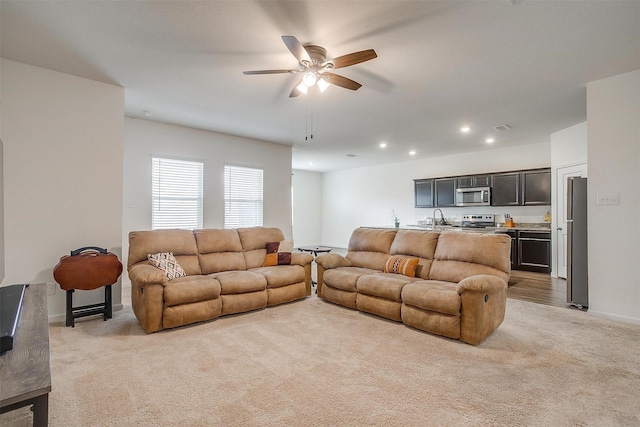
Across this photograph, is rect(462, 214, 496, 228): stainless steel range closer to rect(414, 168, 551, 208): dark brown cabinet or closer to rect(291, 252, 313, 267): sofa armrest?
rect(414, 168, 551, 208): dark brown cabinet

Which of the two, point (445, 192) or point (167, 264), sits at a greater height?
point (445, 192)

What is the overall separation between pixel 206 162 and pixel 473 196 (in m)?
5.97

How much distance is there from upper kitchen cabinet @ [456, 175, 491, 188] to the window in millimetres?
4780

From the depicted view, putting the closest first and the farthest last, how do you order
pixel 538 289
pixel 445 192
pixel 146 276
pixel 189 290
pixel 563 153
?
pixel 146 276, pixel 189 290, pixel 538 289, pixel 563 153, pixel 445 192

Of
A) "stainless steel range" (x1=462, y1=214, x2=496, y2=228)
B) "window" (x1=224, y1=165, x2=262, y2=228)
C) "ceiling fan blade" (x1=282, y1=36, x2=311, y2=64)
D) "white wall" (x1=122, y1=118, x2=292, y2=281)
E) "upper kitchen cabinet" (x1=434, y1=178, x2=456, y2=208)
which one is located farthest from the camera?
"upper kitchen cabinet" (x1=434, y1=178, x2=456, y2=208)

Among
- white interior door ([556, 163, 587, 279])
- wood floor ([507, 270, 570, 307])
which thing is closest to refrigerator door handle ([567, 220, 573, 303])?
wood floor ([507, 270, 570, 307])

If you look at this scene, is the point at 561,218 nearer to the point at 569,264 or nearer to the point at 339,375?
the point at 569,264

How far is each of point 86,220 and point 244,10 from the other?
3.02m

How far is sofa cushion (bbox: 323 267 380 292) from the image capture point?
156 inches

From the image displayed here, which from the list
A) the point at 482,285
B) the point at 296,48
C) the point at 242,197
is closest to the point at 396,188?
the point at 242,197

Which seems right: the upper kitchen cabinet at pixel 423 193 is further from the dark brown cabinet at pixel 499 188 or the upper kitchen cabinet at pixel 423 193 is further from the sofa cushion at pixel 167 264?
the sofa cushion at pixel 167 264

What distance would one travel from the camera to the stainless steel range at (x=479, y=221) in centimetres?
742

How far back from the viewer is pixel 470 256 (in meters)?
3.59

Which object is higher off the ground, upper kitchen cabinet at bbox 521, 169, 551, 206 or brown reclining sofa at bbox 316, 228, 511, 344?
upper kitchen cabinet at bbox 521, 169, 551, 206
